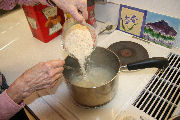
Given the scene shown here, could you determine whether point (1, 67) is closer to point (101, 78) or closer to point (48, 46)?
point (48, 46)

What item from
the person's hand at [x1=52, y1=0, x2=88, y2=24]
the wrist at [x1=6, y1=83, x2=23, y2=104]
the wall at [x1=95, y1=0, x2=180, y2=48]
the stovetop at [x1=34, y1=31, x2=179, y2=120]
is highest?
the person's hand at [x1=52, y1=0, x2=88, y2=24]

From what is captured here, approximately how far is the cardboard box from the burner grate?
657 millimetres

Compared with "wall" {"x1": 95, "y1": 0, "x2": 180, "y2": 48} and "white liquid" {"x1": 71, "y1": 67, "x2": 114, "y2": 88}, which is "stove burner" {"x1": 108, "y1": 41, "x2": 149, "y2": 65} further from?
"wall" {"x1": 95, "y1": 0, "x2": 180, "y2": 48}

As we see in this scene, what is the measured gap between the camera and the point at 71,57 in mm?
718

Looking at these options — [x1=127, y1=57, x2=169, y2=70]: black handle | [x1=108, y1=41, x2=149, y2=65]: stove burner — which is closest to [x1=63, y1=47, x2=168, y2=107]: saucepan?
[x1=127, y1=57, x2=169, y2=70]: black handle

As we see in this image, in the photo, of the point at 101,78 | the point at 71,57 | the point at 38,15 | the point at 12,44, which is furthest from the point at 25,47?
the point at 101,78

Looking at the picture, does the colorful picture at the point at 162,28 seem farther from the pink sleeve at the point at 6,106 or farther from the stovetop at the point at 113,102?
the pink sleeve at the point at 6,106

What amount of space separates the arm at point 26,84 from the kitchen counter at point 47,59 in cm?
11

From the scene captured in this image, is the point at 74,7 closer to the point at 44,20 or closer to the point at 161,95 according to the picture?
the point at 44,20

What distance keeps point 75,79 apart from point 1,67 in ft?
1.47

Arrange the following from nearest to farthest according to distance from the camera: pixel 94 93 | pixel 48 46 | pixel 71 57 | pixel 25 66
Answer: pixel 94 93 < pixel 71 57 < pixel 25 66 < pixel 48 46

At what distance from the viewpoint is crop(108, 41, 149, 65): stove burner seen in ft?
2.66

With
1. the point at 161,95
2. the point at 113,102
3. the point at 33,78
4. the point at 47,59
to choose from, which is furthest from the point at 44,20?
the point at 161,95

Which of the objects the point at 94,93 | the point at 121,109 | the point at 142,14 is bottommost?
the point at 121,109
